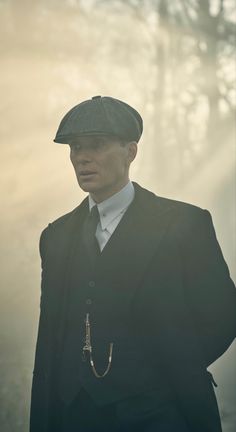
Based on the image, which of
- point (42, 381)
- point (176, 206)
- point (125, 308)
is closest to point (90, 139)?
point (176, 206)

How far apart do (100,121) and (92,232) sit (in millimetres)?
551

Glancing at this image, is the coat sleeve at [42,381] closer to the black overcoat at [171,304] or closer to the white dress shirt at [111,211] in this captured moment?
the black overcoat at [171,304]

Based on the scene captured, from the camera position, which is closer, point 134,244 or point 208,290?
point 208,290

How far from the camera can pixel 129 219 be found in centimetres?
397

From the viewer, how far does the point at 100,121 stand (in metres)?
3.93

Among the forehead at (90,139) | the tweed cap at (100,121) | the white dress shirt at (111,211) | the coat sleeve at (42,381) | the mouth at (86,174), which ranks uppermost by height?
the tweed cap at (100,121)

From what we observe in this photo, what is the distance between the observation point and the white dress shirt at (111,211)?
401 cm

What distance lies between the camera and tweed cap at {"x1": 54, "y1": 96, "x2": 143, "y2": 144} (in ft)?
12.8

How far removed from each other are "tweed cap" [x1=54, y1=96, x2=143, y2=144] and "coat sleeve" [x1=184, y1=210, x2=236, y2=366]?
58 centimetres

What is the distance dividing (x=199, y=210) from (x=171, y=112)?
23.1 m

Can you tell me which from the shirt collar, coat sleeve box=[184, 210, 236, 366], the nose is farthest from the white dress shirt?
coat sleeve box=[184, 210, 236, 366]

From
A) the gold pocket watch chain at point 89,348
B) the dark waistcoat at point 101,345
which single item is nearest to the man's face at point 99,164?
the dark waistcoat at point 101,345

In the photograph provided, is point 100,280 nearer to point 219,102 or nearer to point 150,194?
point 150,194

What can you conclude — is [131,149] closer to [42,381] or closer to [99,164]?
[99,164]
